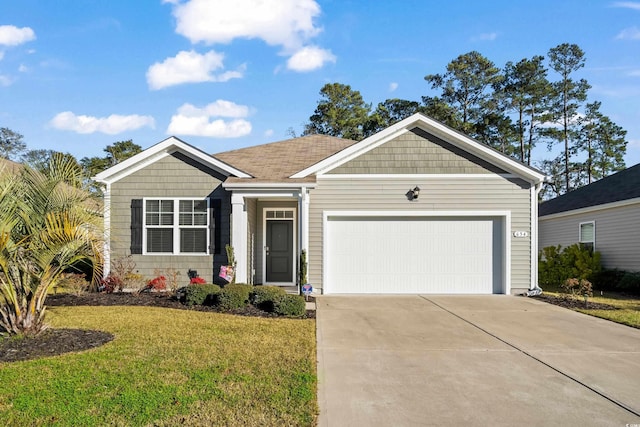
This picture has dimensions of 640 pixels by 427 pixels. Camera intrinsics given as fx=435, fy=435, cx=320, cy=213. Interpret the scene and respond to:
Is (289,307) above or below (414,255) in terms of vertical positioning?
below

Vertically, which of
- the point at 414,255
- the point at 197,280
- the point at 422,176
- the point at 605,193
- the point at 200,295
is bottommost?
the point at 200,295

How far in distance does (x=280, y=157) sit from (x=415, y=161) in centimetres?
431

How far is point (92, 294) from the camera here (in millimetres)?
10344

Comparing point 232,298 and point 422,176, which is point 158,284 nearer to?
point 232,298

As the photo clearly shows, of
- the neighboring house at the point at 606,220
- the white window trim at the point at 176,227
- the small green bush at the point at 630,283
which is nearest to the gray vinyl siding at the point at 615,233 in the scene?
the neighboring house at the point at 606,220

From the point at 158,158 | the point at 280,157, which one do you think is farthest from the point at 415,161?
the point at 158,158

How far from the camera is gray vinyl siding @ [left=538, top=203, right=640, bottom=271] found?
13031mm

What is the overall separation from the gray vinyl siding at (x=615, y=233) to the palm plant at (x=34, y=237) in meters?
14.4

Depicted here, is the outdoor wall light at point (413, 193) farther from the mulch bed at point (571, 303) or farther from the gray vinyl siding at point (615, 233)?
the gray vinyl siding at point (615, 233)

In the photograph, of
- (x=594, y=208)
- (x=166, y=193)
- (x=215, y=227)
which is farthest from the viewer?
(x=594, y=208)

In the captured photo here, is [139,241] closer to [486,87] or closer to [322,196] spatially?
[322,196]

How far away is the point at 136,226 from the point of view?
1109 cm

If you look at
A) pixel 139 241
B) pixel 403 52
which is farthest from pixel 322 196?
pixel 403 52

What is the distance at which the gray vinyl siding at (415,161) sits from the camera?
11555 mm
